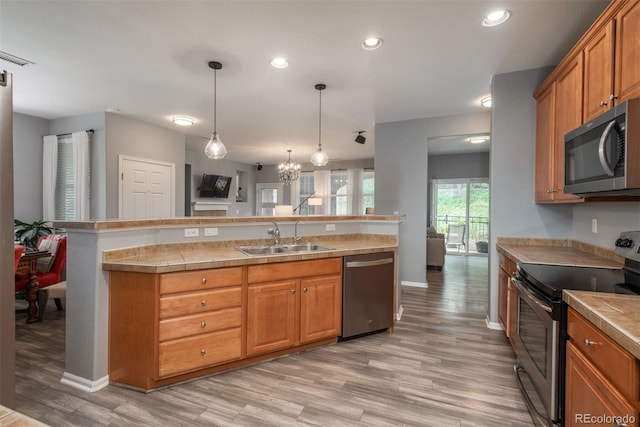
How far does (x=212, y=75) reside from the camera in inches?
134

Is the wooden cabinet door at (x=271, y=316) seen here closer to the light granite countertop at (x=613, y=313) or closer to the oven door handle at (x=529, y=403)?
the oven door handle at (x=529, y=403)

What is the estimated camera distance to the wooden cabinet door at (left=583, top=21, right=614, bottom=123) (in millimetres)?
1886

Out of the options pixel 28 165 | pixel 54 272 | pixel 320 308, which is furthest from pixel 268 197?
pixel 320 308

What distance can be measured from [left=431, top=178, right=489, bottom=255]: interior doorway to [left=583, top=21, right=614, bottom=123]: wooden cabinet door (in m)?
6.53

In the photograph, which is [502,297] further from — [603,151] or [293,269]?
[293,269]

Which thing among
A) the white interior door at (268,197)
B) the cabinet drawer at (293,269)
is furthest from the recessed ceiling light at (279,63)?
the white interior door at (268,197)

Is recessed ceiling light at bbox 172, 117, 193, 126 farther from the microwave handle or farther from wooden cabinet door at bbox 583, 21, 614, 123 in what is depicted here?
the microwave handle

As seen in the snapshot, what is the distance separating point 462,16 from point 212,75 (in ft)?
8.30

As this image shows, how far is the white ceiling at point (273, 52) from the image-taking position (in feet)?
7.47

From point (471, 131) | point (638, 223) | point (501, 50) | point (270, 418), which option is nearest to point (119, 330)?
point (270, 418)


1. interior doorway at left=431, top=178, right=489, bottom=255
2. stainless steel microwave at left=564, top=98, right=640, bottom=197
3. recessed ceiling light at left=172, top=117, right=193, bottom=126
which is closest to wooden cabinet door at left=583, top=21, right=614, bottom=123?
stainless steel microwave at left=564, top=98, right=640, bottom=197

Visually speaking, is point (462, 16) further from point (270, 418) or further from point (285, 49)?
point (270, 418)

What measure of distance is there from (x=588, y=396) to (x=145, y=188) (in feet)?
19.6

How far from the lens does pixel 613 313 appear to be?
118 centimetres
